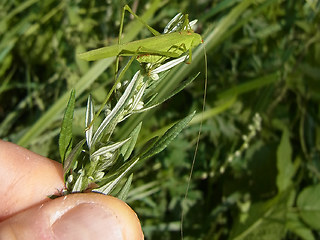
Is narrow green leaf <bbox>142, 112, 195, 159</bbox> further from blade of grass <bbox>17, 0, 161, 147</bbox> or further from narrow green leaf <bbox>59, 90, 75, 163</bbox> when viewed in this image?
blade of grass <bbox>17, 0, 161, 147</bbox>

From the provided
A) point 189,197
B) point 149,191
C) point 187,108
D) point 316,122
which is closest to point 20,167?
point 149,191

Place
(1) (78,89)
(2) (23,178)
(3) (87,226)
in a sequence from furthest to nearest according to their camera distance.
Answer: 1. (1) (78,89)
2. (2) (23,178)
3. (3) (87,226)

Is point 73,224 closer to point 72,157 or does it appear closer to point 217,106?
point 72,157

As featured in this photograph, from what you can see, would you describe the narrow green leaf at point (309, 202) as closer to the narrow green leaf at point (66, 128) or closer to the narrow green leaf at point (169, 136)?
the narrow green leaf at point (169, 136)

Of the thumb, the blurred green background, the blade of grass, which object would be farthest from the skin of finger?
the blurred green background

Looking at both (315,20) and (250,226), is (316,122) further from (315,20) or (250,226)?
(250,226)

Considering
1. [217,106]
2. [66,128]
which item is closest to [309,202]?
[217,106]
